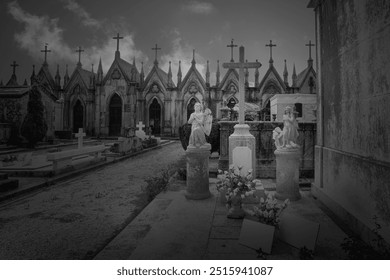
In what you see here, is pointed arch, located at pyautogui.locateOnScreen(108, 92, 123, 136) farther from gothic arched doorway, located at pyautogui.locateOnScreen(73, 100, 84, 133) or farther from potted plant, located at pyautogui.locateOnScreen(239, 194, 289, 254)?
potted plant, located at pyautogui.locateOnScreen(239, 194, 289, 254)

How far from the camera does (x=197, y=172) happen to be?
5.18 m

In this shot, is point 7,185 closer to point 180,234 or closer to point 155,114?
point 180,234

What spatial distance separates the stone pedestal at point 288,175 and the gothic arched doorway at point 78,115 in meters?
27.8

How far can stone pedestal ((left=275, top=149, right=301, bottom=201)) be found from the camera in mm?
5098

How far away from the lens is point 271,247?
2.79 m

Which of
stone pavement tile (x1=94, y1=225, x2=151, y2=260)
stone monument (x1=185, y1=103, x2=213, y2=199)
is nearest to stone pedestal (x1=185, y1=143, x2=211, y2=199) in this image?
stone monument (x1=185, y1=103, x2=213, y2=199)

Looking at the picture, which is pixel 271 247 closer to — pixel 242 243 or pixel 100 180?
pixel 242 243

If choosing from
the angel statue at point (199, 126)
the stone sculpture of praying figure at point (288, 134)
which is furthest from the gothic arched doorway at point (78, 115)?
the stone sculpture of praying figure at point (288, 134)

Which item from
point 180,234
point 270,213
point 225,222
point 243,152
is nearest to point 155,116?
point 243,152

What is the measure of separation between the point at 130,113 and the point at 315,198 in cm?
2469

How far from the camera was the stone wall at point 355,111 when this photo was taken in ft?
9.61

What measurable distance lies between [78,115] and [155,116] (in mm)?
9570

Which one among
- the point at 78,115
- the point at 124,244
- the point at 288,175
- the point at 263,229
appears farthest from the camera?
the point at 78,115
